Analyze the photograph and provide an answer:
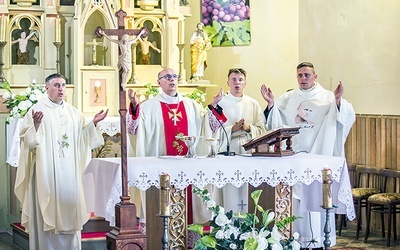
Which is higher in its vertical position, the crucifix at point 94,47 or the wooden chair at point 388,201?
the crucifix at point 94,47

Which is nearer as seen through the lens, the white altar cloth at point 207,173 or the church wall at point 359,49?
the white altar cloth at point 207,173

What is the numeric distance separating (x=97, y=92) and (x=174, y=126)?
3.62 m

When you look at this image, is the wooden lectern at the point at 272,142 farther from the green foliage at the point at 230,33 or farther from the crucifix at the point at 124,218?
the green foliage at the point at 230,33

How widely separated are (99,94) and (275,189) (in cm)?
455

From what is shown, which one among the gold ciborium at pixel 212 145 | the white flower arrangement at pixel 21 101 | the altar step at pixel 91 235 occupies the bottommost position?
the altar step at pixel 91 235

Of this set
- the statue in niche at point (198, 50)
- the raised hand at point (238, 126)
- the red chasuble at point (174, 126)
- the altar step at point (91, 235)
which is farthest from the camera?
the statue in niche at point (198, 50)

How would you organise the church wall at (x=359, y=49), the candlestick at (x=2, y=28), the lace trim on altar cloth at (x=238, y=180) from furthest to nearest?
1. the candlestick at (x=2, y=28)
2. the church wall at (x=359, y=49)
3. the lace trim on altar cloth at (x=238, y=180)

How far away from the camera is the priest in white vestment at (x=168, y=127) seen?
789cm

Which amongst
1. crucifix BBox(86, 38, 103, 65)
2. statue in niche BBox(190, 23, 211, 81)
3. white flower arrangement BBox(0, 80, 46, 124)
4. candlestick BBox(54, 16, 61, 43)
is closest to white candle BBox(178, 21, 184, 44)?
statue in niche BBox(190, 23, 211, 81)

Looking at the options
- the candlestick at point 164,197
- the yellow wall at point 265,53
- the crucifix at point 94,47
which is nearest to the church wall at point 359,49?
the yellow wall at point 265,53

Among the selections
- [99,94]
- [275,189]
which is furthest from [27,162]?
[99,94]

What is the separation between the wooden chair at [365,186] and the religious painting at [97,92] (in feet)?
11.5

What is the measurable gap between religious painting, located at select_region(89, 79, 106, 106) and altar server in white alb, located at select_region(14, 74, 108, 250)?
2979 mm

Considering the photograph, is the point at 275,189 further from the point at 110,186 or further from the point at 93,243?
the point at 93,243
